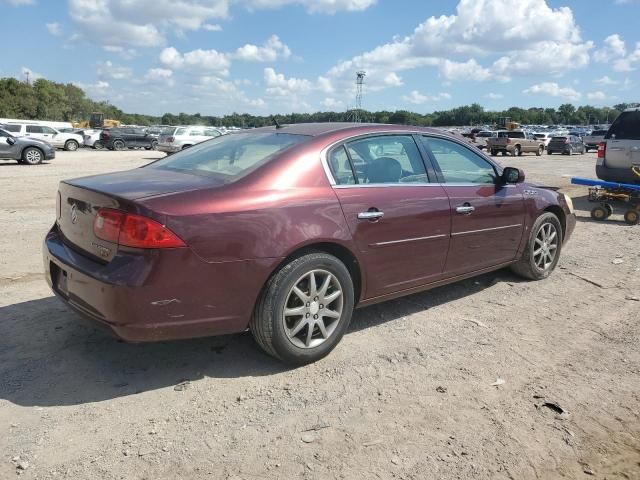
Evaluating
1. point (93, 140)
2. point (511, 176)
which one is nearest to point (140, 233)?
point (511, 176)

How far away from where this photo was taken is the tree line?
82.4m

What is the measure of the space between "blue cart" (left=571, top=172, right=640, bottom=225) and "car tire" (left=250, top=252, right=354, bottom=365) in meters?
7.31

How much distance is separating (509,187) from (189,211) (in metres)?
3.25

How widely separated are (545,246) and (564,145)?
3425 centimetres

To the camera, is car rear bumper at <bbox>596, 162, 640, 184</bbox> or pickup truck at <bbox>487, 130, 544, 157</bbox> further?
pickup truck at <bbox>487, 130, 544, 157</bbox>

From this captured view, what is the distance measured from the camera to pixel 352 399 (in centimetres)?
316

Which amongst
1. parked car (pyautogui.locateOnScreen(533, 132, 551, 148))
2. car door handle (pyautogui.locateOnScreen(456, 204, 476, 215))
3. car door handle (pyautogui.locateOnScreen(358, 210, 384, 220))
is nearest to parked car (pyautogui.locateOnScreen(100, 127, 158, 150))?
parked car (pyautogui.locateOnScreen(533, 132, 551, 148))

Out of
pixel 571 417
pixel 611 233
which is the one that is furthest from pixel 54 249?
pixel 611 233

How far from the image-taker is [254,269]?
3.20m

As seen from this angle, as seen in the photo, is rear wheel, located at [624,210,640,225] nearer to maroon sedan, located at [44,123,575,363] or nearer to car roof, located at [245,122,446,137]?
maroon sedan, located at [44,123,575,363]

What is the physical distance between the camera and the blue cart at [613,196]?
29.3ft

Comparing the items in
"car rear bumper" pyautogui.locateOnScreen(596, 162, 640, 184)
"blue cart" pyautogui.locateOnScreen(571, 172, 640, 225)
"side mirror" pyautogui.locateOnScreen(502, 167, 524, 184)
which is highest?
"side mirror" pyautogui.locateOnScreen(502, 167, 524, 184)

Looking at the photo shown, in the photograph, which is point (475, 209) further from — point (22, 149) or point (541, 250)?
point (22, 149)

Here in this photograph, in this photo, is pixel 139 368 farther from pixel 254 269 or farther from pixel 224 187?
pixel 224 187
